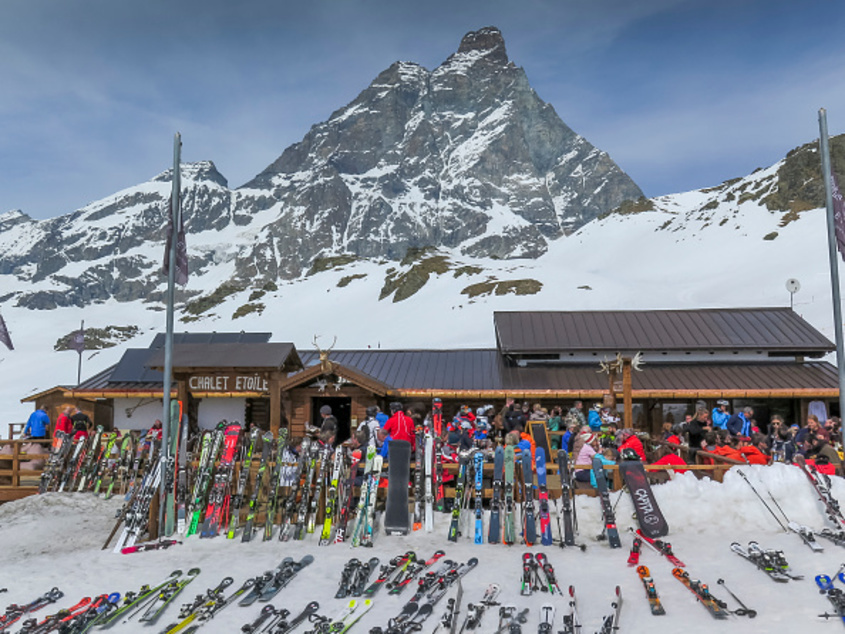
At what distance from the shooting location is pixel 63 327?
124 m

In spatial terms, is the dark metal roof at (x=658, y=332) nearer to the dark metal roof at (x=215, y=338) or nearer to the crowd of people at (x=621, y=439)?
the crowd of people at (x=621, y=439)

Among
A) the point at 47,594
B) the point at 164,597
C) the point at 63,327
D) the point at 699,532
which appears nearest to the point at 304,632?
the point at 164,597

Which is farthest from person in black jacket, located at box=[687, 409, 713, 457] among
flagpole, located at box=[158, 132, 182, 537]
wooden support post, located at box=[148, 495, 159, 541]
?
wooden support post, located at box=[148, 495, 159, 541]

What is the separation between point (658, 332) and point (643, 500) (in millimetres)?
13473

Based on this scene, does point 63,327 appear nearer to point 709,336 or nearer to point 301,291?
point 301,291

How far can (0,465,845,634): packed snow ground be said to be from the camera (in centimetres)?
714

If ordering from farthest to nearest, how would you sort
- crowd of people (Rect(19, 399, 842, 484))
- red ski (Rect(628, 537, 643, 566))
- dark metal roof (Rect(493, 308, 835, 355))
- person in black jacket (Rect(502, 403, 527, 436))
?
1. dark metal roof (Rect(493, 308, 835, 355))
2. person in black jacket (Rect(502, 403, 527, 436))
3. crowd of people (Rect(19, 399, 842, 484))
4. red ski (Rect(628, 537, 643, 566))

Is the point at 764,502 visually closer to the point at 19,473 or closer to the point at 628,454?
the point at 628,454

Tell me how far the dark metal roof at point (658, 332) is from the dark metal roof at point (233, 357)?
920cm

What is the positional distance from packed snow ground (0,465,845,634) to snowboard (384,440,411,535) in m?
0.21

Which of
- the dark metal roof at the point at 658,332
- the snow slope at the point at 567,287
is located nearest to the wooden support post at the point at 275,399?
the dark metal roof at the point at 658,332

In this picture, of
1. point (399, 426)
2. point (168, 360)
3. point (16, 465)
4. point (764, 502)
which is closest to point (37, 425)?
point (16, 465)

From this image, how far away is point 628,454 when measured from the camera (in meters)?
10.9

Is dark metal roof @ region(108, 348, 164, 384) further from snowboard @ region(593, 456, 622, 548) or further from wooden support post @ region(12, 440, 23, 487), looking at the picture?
snowboard @ region(593, 456, 622, 548)
